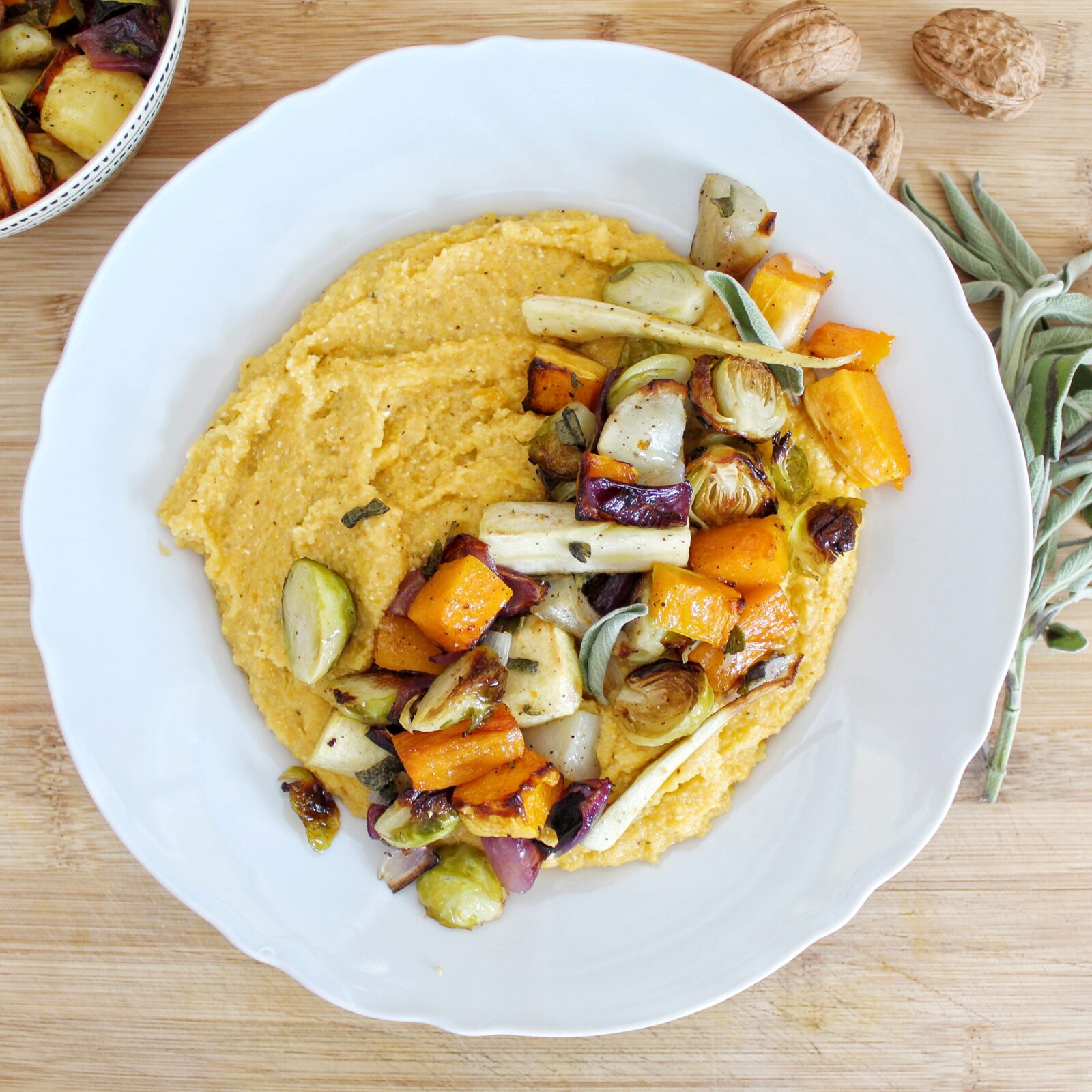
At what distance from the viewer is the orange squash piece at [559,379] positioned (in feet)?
8.05

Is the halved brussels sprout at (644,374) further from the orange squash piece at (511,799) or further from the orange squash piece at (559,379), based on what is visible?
the orange squash piece at (511,799)

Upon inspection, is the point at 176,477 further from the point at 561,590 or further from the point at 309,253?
the point at 561,590

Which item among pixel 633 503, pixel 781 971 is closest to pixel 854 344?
pixel 633 503

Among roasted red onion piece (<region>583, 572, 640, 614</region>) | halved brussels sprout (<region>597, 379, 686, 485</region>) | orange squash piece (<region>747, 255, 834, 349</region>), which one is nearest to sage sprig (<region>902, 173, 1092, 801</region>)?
orange squash piece (<region>747, 255, 834, 349</region>)

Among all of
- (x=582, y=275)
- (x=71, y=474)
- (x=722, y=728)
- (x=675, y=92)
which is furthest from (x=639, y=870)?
(x=675, y=92)

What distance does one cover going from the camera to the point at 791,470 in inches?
99.9

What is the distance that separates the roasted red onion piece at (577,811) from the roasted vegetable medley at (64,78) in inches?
89.3

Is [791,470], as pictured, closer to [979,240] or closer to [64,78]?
[979,240]

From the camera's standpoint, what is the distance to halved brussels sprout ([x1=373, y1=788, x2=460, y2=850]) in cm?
238

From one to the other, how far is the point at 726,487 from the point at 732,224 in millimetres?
763

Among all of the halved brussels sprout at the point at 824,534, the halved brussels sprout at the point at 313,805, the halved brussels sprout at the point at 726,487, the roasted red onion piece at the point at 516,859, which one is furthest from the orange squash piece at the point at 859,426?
the halved brussels sprout at the point at 313,805

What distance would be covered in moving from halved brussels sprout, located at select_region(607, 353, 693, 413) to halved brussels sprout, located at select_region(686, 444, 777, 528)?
250 mm

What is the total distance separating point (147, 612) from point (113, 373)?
70 centimetres

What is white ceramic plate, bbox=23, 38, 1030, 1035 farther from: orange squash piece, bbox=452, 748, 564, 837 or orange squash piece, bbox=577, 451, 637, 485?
orange squash piece, bbox=577, 451, 637, 485
